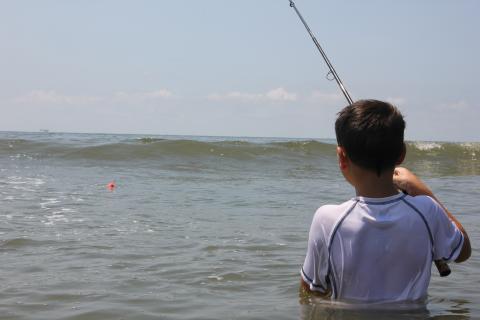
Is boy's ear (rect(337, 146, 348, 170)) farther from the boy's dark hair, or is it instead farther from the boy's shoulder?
the boy's shoulder

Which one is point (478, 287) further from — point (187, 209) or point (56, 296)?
point (187, 209)

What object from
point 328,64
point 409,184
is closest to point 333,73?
point 328,64

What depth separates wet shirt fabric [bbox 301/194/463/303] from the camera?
6.44 ft

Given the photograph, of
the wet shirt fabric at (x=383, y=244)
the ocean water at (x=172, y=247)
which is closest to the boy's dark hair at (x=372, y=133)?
the wet shirt fabric at (x=383, y=244)

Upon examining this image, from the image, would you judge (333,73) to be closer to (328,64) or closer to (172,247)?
(328,64)

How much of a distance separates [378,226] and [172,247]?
2.80 metres

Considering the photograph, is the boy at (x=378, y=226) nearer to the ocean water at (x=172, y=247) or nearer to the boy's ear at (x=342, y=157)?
the boy's ear at (x=342, y=157)

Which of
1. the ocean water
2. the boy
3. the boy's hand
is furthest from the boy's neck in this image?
the ocean water

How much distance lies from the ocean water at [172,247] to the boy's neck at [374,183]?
0.44 m

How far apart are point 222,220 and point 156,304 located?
272 centimetres

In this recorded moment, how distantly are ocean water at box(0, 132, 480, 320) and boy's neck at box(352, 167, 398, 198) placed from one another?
1.45ft

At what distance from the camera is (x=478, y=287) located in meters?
3.49

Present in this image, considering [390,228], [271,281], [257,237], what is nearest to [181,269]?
[271,281]

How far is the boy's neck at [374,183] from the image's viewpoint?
1.99 metres
